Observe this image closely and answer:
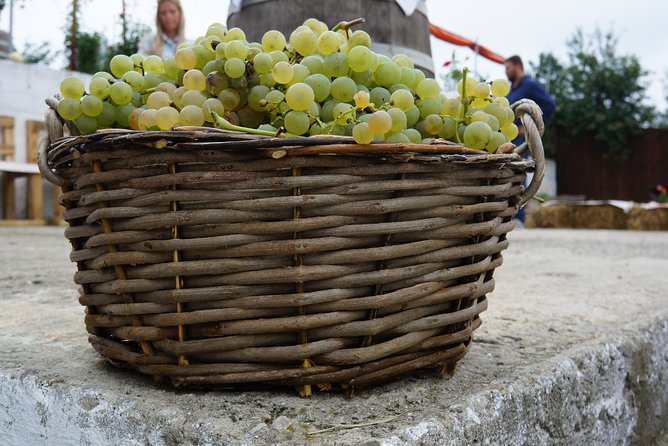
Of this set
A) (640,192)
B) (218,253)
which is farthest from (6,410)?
(640,192)

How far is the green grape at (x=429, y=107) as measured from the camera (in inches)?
32.3

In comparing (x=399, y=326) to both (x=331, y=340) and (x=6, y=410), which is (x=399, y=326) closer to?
(x=331, y=340)

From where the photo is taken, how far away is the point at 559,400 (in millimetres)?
877

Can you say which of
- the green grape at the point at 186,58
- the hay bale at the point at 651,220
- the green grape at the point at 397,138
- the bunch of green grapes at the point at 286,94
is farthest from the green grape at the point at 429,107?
the hay bale at the point at 651,220

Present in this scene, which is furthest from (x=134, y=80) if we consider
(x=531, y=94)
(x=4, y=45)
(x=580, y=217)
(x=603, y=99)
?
(x=603, y=99)

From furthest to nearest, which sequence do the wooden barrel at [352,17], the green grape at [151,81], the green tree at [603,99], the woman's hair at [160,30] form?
the green tree at [603,99], the woman's hair at [160,30], the wooden barrel at [352,17], the green grape at [151,81]

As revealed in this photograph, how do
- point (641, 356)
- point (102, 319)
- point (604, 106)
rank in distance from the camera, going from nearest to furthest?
point (102, 319) → point (641, 356) → point (604, 106)

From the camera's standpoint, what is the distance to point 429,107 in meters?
0.82

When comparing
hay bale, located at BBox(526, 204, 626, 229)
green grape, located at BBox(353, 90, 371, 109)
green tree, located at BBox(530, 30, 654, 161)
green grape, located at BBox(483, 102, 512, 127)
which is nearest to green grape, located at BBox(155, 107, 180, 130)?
green grape, located at BBox(353, 90, 371, 109)

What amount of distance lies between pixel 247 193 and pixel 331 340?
0.64ft

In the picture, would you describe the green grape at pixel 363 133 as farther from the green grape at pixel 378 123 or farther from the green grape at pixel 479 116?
the green grape at pixel 479 116

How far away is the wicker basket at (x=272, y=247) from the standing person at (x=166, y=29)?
2.61 m

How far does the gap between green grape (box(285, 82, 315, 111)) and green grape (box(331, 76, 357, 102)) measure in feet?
0.25

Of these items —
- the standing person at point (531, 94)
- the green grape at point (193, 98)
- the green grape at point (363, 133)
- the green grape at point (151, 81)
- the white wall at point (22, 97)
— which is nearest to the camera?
the green grape at point (363, 133)
